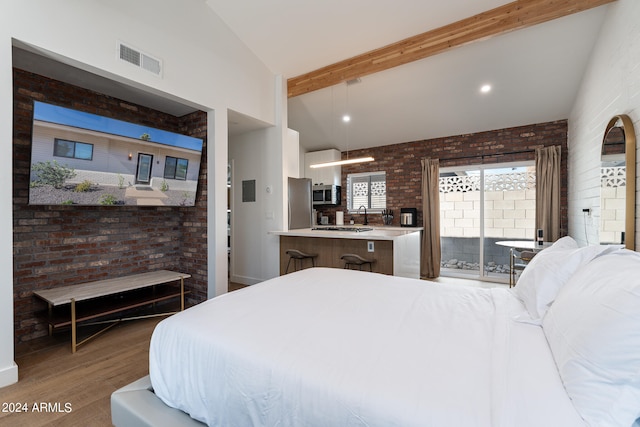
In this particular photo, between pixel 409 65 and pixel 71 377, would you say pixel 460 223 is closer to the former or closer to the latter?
pixel 409 65

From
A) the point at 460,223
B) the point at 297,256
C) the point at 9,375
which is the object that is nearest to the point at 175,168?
the point at 297,256

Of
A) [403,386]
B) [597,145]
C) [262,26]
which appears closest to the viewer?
[403,386]

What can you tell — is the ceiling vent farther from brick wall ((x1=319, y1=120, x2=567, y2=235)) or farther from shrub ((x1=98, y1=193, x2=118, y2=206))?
brick wall ((x1=319, y1=120, x2=567, y2=235))

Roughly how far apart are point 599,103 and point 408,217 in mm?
3086

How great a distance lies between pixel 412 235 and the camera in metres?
A: 4.18

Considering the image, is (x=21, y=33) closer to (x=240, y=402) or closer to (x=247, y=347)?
(x=247, y=347)

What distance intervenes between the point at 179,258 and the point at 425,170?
4.42 m

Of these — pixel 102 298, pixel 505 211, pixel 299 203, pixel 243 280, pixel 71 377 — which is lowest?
pixel 71 377

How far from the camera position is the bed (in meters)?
0.81

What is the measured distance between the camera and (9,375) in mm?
2039

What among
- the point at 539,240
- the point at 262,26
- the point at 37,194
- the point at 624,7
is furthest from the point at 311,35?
the point at 539,240

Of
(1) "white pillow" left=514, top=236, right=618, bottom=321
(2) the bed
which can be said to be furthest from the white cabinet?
(1) "white pillow" left=514, top=236, right=618, bottom=321

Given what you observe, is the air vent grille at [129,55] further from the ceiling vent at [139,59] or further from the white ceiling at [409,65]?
the white ceiling at [409,65]

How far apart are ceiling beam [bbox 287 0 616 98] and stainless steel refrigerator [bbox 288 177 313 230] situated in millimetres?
1490
